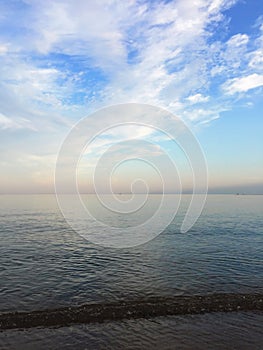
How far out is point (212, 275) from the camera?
1155 inches

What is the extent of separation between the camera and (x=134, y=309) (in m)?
20.5

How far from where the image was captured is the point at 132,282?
1064 inches

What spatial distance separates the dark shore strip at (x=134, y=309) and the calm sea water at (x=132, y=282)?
941 mm

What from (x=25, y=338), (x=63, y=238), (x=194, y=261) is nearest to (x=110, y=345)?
(x=25, y=338)

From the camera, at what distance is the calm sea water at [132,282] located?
53.2 ft

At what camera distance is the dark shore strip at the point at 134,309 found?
18.5 m

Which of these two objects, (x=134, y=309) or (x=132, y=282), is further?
(x=132, y=282)

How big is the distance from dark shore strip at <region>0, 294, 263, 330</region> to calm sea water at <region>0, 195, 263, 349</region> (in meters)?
0.94

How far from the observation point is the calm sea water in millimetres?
16219

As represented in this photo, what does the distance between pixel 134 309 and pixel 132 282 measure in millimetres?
6550

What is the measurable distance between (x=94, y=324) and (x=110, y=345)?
2.79 m

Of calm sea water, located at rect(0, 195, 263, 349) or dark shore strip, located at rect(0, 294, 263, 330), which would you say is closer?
calm sea water, located at rect(0, 195, 263, 349)

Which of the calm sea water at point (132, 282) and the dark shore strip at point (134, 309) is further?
the dark shore strip at point (134, 309)

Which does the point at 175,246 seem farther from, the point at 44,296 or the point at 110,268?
the point at 44,296
